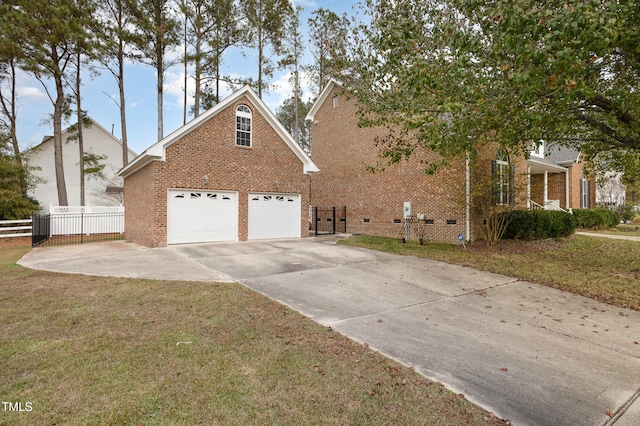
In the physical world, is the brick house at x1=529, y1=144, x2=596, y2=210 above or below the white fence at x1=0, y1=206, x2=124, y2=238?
above

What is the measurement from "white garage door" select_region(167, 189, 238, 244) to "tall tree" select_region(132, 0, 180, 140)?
10172 millimetres

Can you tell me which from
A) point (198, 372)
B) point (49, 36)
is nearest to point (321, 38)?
point (49, 36)

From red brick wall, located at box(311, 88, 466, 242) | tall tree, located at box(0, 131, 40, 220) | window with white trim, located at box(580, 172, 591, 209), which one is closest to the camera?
red brick wall, located at box(311, 88, 466, 242)

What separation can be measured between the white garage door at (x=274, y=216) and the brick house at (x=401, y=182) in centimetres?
366

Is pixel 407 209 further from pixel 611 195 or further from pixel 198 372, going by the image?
pixel 611 195

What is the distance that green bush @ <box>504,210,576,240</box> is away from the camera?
12250 mm

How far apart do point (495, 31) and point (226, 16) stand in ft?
59.2

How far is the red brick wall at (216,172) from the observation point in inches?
449

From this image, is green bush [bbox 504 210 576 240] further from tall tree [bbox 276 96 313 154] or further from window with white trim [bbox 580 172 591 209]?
tall tree [bbox 276 96 313 154]

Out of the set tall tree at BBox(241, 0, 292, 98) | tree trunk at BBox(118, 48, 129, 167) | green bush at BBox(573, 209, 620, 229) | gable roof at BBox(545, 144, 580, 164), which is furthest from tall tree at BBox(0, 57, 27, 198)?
gable roof at BBox(545, 144, 580, 164)

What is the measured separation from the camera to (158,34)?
18.3m

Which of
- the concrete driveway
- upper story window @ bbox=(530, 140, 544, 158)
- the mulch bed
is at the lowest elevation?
the concrete driveway

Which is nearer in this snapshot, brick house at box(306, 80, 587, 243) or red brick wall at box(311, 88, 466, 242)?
brick house at box(306, 80, 587, 243)

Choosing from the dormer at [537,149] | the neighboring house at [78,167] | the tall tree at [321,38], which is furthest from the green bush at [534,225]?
the neighboring house at [78,167]
